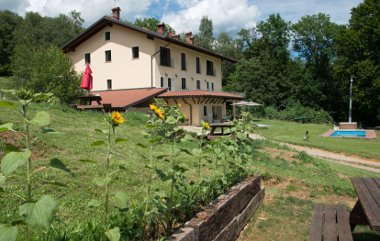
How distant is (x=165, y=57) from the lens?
27.3 meters

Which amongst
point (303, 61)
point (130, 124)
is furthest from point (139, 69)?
point (303, 61)

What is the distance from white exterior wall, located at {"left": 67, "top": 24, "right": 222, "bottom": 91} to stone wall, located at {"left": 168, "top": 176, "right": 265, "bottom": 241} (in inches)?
842

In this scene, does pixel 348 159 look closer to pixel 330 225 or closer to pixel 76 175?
pixel 330 225

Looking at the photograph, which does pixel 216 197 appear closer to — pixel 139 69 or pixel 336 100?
pixel 139 69

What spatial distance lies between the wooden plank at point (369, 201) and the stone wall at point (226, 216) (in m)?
1.38

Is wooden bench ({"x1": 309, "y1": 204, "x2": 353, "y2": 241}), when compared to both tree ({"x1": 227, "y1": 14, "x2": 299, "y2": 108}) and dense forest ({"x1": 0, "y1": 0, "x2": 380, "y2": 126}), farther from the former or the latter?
tree ({"x1": 227, "y1": 14, "x2": 299, "y2": 108})

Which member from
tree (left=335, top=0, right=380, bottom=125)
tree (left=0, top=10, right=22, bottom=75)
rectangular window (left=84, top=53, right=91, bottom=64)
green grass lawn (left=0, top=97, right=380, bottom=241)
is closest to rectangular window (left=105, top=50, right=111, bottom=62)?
rectangular window (left=84, top=53, right=91, bottom=64)

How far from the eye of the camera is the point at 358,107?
44.0 meters

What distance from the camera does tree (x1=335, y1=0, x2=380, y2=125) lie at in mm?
37625

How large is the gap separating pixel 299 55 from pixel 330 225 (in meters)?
54.1

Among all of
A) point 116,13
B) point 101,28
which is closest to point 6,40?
point 101,28

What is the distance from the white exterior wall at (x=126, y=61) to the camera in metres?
26.3

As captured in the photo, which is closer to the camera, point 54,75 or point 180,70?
point 54,75

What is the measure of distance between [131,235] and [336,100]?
50.7 meters
